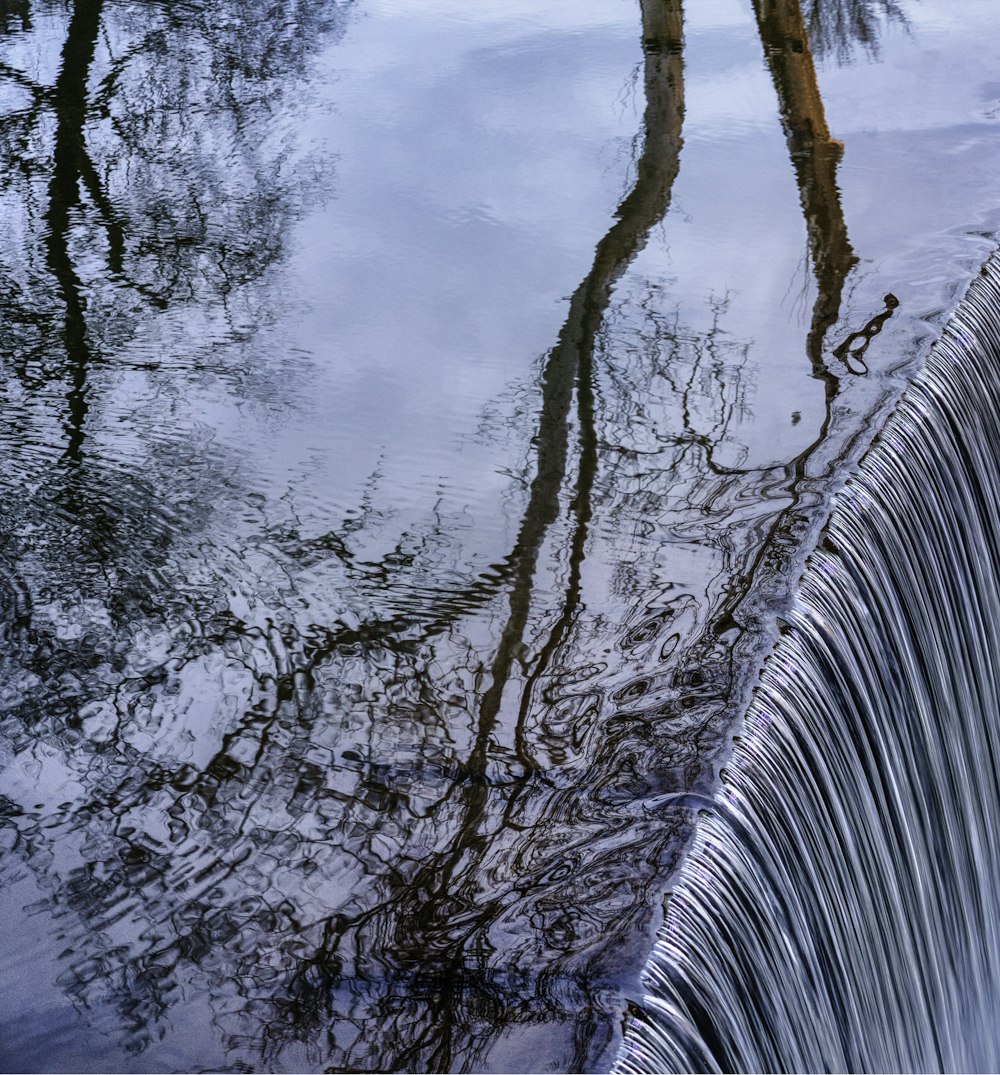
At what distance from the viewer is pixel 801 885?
3.13 metres

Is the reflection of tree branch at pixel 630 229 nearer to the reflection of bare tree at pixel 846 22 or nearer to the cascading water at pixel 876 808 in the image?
the cascading water at pixel 876 808

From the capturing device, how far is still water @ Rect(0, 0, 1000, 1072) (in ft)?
8.48

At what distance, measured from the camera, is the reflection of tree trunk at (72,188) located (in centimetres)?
450

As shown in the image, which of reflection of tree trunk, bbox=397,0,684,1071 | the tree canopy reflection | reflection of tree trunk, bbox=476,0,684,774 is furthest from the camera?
reflection of tree trunk, bbox=476,0,684,774

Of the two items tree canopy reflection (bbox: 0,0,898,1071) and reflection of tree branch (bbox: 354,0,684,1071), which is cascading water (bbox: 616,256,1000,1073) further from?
reflection of tree branch (bbox: 354,0,684,1071)

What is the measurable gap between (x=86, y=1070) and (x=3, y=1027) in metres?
0.20

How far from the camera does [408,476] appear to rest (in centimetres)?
417

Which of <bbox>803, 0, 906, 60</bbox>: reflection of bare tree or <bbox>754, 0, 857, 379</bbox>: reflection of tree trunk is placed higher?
<bbox>803, 0, 906, 60</bbox>: reflection of bare tree

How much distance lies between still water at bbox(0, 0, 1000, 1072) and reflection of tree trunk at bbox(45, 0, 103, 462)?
0.08ft

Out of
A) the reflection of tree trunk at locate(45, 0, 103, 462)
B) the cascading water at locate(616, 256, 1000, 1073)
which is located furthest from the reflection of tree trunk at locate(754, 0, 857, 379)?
the reflection of tree trunk at locate(45, 0, 103, 462)

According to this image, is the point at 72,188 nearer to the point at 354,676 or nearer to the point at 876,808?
the point at 354,676

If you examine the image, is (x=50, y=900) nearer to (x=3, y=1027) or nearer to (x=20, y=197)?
(x=3, y=1027)

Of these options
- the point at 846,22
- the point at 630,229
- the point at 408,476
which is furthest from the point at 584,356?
the point at 846,22

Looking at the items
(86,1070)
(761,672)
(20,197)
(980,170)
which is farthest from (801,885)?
(20,197)
